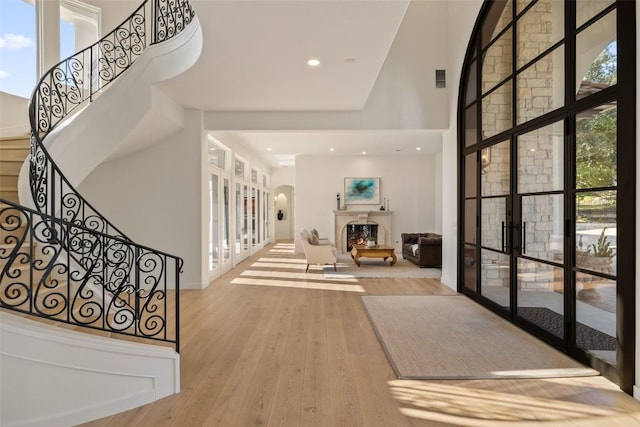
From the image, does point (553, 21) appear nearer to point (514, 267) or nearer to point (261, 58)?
point (514, 267)

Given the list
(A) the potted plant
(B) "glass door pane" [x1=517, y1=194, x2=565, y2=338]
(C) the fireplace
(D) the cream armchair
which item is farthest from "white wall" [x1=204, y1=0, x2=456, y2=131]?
(C) the fireplace

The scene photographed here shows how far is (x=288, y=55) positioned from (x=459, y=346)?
366 cm

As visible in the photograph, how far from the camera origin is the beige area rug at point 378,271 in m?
8.02

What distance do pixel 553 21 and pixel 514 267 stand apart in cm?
270

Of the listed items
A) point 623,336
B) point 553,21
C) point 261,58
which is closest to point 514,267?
point 623,336

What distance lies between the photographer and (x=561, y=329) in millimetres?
3834

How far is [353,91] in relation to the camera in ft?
19.0

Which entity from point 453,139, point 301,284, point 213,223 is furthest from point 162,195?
point 453,139

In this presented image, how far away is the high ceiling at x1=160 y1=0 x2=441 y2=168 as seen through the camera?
3549 millimetres

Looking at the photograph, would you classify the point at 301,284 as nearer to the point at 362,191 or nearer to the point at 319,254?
the point at 319,254

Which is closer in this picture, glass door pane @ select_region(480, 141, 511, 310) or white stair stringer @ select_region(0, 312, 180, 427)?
white stair stringer @ select_region(0, 312, 180, 427)

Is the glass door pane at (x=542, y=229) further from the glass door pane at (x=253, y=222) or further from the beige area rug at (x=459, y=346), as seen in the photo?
the glass door pane at (x=253, y=222)

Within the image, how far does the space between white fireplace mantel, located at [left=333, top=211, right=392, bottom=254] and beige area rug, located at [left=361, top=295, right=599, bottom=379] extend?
6.63 m

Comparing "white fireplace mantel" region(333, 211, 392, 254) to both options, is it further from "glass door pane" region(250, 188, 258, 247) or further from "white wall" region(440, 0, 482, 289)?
"white wall" region(440, 0, 482, 289)
